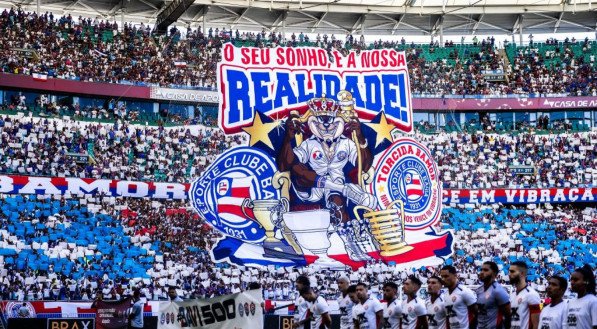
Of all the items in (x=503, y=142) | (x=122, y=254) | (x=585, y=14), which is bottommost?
(x=122, y=254)

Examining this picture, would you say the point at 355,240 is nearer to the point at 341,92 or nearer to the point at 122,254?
the point at 341,92

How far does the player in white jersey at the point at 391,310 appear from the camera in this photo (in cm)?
1783

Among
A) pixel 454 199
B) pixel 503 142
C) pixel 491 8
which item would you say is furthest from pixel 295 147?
pixel 491 8

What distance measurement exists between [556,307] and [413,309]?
4313 millimetres

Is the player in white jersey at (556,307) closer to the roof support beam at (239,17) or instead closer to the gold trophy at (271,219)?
the gold trophy at (271,219)

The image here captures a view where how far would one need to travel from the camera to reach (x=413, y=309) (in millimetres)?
17156

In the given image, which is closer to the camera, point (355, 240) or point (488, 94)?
point (355, 240)

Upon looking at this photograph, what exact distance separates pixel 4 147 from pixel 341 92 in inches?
736

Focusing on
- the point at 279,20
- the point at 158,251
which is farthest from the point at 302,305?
the point at 279,20

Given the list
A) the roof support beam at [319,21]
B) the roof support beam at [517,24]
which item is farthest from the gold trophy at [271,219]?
the roof support beam at [517,24]

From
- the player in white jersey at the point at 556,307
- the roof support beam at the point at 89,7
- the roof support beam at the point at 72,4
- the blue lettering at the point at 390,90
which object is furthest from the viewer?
the roof support beam at the point at 89,7

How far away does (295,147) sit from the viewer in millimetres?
32938

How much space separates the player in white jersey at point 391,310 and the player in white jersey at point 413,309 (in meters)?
0.14

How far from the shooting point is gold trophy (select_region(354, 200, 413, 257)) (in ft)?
106
